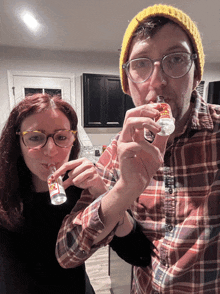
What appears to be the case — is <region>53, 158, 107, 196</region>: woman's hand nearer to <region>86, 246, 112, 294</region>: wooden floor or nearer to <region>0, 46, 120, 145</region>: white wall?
<region>86, 246, 112, 294</region>: wooden floor

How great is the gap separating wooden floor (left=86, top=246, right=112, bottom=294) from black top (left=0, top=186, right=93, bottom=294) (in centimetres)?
100

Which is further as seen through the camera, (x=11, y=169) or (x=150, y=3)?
(x=150, y=3)

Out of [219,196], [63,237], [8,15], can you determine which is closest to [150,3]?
[8,15]

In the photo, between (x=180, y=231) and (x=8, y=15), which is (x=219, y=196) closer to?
(x=180, y=231)

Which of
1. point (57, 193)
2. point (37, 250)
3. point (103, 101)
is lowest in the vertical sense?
point (37, 250)

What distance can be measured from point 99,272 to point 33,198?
1.38 m

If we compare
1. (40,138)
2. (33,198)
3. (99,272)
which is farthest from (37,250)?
(99,272)

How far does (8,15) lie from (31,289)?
258 centimetres

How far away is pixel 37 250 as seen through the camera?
30.4 inches

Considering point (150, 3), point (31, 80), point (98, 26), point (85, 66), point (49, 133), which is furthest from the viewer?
point (85, 66)

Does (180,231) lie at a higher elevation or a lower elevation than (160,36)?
lower

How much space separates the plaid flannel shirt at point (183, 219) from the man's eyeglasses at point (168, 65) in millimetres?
155

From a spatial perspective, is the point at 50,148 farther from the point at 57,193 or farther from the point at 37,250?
the point at 37,250

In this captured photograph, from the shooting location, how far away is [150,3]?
1.92 meters
